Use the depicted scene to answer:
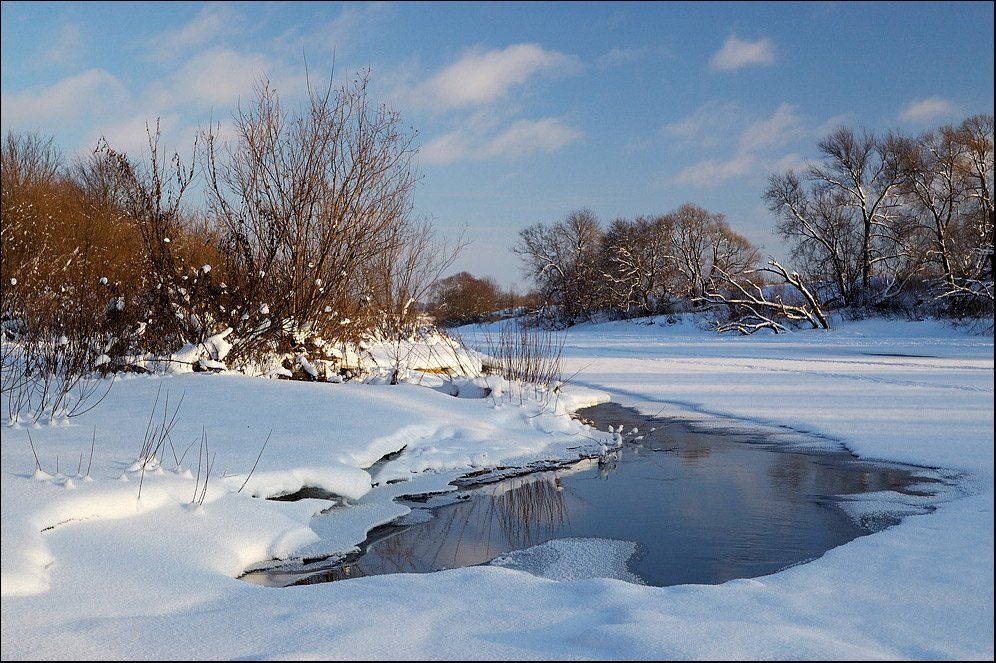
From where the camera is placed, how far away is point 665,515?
4.77m

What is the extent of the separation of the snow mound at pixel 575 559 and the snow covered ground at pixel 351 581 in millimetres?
391

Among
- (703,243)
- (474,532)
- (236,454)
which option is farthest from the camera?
(703,243)

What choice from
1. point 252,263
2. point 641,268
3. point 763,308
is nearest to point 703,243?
point 641,268

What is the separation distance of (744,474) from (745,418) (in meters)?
2.95

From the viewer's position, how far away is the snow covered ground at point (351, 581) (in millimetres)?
2379

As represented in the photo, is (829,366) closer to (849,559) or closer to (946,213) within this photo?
(849,559)

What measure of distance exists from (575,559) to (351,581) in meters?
1.27

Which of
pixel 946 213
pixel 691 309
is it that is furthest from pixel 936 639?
pixel 691 309

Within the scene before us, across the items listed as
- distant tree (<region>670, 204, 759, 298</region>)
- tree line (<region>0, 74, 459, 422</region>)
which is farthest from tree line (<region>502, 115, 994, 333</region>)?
tree line (<region>0, 74, 459, 422</region>)

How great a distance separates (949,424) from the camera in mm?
7367

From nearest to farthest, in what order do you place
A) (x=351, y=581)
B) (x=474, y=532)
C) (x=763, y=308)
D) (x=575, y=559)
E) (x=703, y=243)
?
1. (x=351, y=581)
2. (x=575, y=559)
3. (x=474, y=532)
4. (x=763, y=308)
5. (x=703, y=243)

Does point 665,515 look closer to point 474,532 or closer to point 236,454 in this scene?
point 474,532

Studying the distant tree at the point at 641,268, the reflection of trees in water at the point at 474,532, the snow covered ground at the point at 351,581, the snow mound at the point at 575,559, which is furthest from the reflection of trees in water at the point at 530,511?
the distant tree at the point at 641,268

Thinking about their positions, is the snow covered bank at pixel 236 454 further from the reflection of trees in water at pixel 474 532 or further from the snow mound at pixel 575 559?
the snow mound at pixel 575 559
